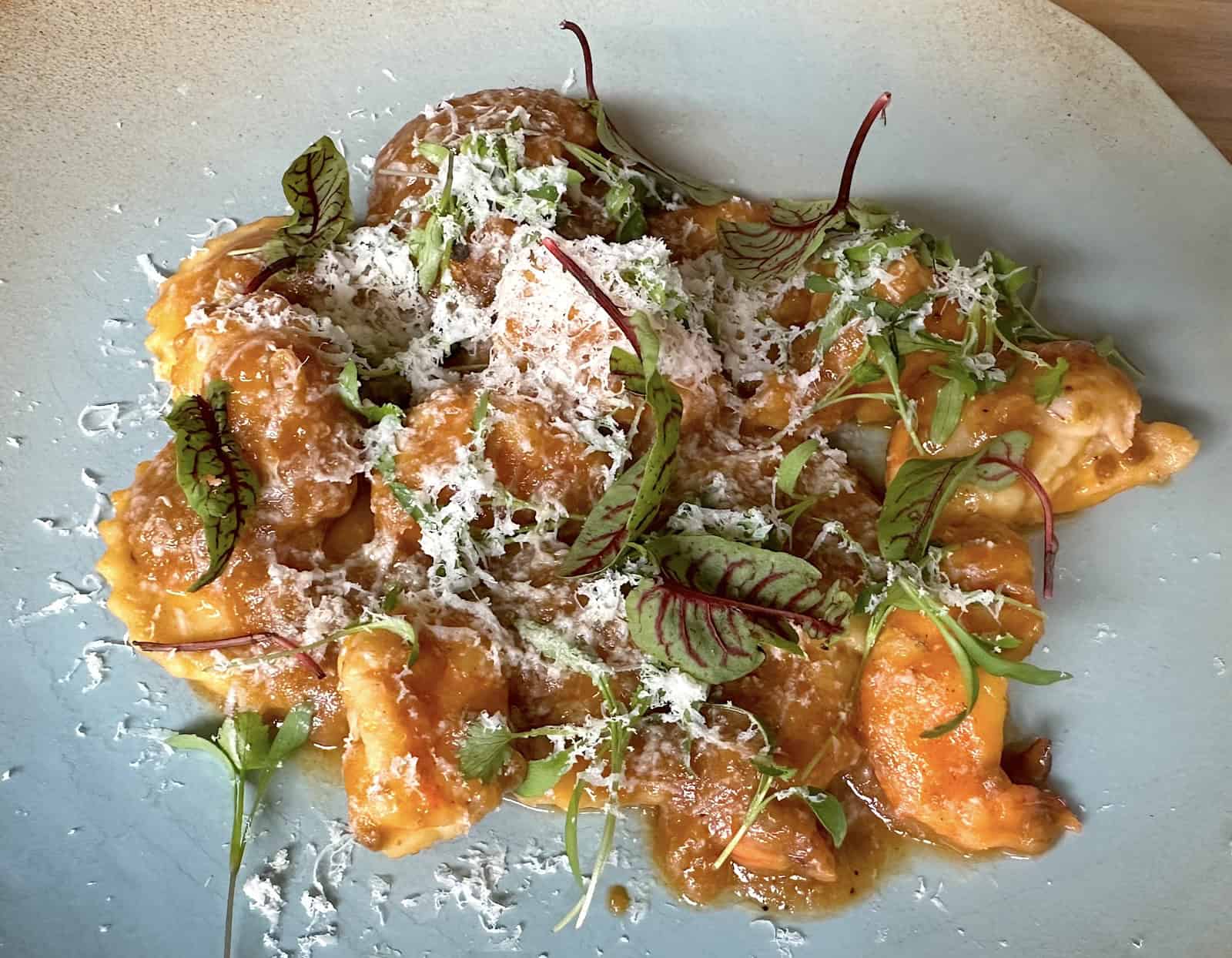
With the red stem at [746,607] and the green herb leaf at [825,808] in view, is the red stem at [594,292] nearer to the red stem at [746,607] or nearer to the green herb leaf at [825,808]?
the red stem at [746,607]

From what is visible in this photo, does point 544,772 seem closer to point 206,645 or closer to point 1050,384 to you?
point 206,645

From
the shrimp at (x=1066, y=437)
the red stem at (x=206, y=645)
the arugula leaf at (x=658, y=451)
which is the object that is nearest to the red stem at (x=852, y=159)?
the shrimp at (x=1066, y=437)

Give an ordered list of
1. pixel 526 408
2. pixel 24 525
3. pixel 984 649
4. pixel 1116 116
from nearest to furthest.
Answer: pixel 984 649 → pixel 526 408 → pixel 24 525 → pixel 1116 116

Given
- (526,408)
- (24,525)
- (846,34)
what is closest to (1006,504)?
(526,408)

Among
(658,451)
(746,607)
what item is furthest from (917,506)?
(658,451)

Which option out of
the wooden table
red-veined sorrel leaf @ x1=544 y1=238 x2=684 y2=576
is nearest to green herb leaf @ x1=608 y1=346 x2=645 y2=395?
red-veined sorrel leaf @ x1=544 y1=238 x2=684 y2=576

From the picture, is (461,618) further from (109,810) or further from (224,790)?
(109,810)
